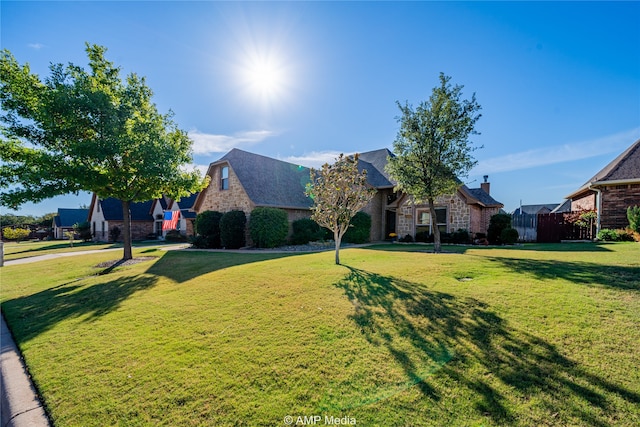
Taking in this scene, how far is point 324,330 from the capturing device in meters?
4.16

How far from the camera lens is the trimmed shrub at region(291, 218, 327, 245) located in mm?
18203

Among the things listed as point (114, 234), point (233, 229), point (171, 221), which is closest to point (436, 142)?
point (233, 229)

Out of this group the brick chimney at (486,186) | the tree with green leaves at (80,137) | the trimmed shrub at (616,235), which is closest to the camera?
the tree with green leaves at (80,137)

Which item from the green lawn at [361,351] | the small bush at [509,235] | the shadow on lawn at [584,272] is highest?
the small bush at [509,235]

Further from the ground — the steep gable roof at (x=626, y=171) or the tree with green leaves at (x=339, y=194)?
the steep gable roof at (x=626, y=171)

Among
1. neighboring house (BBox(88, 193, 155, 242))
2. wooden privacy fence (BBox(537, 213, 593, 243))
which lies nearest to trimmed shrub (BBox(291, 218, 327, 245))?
wooden privacy fence (BBox(537, 213, 593, 243))

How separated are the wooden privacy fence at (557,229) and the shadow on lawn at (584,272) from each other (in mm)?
12247

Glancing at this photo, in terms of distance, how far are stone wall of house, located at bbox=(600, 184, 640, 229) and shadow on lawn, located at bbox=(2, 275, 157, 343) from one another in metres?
22.0

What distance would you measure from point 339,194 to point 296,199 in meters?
11.1

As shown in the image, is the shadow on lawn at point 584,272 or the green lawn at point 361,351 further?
the shadow on lawn at point 584,272

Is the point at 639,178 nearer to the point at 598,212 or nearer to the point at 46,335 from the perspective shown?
the point at 598,212

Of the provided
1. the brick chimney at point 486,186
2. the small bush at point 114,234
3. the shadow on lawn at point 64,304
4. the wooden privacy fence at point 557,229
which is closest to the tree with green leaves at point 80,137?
the shadow on lawn at point 64,304

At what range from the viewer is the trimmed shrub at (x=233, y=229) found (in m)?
17.5

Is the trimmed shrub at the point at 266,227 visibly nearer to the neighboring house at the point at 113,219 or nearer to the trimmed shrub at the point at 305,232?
the trimmed shrub at the point at 305,232
